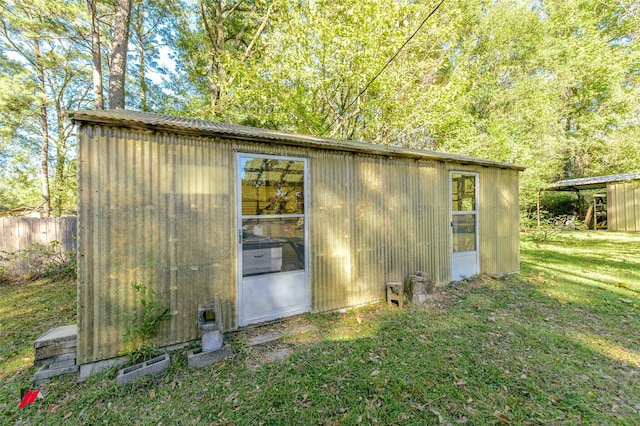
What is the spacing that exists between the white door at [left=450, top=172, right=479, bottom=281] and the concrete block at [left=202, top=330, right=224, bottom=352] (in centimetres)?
433

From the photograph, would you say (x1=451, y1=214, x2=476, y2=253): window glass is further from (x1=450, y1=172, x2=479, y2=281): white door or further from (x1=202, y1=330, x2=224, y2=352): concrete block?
(x1=202, y1=330, x2=224, y2=352): concrete block

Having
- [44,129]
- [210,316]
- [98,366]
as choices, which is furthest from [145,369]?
[44,129]

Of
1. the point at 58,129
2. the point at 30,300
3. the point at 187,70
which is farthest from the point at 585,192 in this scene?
the point at 58,129

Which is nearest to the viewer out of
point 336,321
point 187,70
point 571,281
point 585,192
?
point 336,321

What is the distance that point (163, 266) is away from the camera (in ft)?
9.07

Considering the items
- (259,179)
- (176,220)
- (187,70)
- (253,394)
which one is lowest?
(253,394)

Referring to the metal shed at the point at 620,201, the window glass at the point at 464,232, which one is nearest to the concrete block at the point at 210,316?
the window glass at the point at 464,232

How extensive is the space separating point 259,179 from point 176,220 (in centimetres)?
105

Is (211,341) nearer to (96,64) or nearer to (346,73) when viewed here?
(346,73)

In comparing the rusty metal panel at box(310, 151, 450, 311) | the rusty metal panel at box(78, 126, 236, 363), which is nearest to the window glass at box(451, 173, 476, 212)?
the rusty metal panel at box(310, 151, 450, 311)

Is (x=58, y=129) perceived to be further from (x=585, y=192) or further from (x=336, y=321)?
(x=585, y=192)

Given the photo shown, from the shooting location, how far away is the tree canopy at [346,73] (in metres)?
7.77

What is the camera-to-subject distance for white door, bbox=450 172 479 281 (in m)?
5.11

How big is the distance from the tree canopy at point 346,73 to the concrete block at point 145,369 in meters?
5.77
